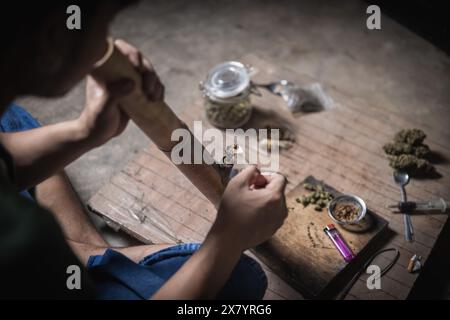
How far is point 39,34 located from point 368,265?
131cm

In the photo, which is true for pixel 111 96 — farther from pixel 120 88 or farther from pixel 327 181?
pixel 327 181

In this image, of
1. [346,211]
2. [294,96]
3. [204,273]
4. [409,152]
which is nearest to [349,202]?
[346,211]

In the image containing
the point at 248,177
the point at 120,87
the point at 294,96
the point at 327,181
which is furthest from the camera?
the point at 294,96

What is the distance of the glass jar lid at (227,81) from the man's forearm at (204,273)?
35.5 inches

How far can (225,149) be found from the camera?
1.94 m

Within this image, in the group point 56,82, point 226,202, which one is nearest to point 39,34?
point 56,82

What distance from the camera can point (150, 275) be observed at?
1245 millimetres

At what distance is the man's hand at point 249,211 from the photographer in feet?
3.78

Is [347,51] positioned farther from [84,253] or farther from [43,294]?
[43,294]

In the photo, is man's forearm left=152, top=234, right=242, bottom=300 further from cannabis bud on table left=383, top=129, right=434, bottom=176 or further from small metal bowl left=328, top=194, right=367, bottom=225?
cannabis bud on table left=383, top=129, right=434, bottom=176

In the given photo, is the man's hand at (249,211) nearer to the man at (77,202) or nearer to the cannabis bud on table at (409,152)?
the man at (77,202)

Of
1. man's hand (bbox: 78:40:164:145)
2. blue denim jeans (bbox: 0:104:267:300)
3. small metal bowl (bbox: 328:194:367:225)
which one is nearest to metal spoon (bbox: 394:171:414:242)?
small metal bowl (bbox: 328:194:367:225)

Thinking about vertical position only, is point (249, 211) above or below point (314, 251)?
above

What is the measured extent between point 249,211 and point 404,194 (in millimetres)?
884
